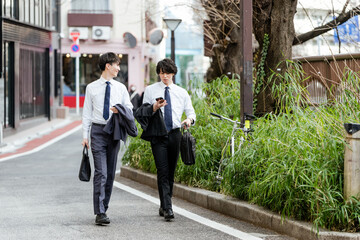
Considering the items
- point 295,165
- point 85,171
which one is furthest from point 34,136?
point 295,165

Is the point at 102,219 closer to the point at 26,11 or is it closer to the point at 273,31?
the point at 273,31

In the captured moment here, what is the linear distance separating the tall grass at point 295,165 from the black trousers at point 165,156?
890mm

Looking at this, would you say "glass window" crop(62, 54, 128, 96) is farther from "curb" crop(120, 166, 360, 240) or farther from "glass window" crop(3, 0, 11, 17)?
"curb" crop(120, 166, 360, 240)

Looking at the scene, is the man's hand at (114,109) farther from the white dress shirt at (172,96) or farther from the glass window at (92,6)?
the glass window at (92,6)

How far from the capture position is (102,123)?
758 centimetres

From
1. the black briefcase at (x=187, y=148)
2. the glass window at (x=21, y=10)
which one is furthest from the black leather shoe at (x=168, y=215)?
the glass window at (x=21, y=10)

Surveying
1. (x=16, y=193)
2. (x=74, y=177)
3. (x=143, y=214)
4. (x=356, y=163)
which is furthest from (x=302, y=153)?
(x=74, y=177)

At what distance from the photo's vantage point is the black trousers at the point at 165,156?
308 inches

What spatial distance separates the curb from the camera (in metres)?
6.29

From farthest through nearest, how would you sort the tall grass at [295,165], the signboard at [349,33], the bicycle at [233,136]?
the bicycle at [233,136] < the signboard at [349,33] < the tall grass at [295,165]

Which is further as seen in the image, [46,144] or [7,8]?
[7,8]

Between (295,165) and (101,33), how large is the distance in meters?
41.9

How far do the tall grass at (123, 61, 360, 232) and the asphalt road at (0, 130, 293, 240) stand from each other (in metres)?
0.42

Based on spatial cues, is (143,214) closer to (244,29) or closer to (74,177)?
(244,29)
